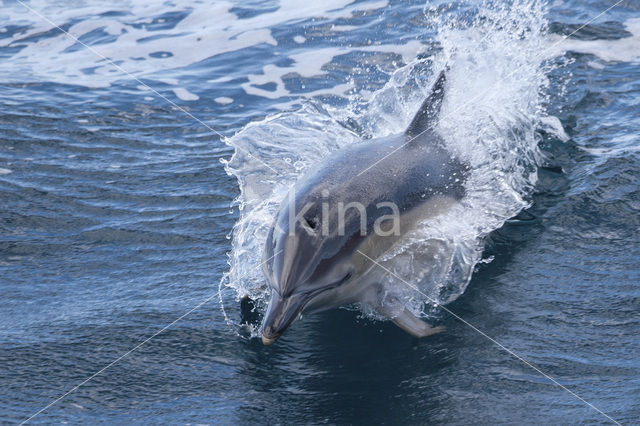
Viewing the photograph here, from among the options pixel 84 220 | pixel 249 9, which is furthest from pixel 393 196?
pixel 249 9

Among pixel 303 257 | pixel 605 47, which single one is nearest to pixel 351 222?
pixel 303 257

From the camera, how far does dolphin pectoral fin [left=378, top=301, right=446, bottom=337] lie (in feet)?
22.0

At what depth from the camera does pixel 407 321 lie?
22.2 feet

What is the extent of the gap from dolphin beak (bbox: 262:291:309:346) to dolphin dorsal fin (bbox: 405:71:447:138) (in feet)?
8.77

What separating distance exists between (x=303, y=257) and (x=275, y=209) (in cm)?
166

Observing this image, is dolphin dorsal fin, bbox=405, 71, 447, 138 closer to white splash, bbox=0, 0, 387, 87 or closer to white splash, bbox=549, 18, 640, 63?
white splash, bbox=549, 18, 640, 63

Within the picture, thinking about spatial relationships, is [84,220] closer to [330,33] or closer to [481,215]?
[481,215]

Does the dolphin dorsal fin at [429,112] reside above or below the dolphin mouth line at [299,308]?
above

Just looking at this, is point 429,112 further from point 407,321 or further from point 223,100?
point 223,100

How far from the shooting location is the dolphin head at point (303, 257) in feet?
20.6

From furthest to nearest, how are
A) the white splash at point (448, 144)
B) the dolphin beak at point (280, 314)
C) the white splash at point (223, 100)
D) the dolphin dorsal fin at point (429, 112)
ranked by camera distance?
the white splash at point (223, 100), the dolphin dorsal fin at point (429, 112), the white splash at point (448, 144), the dolphin beak at point (280, 314)

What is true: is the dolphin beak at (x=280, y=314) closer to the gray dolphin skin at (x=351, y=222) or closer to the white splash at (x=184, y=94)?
the gray dolphin skin at (x=351, y=222)

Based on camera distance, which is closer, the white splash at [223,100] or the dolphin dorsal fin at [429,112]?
the dolphin dorsal fin at [429,112]

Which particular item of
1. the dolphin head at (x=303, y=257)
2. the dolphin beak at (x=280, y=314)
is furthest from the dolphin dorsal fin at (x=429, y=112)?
the dolphin beak at (x=280, y=314)
